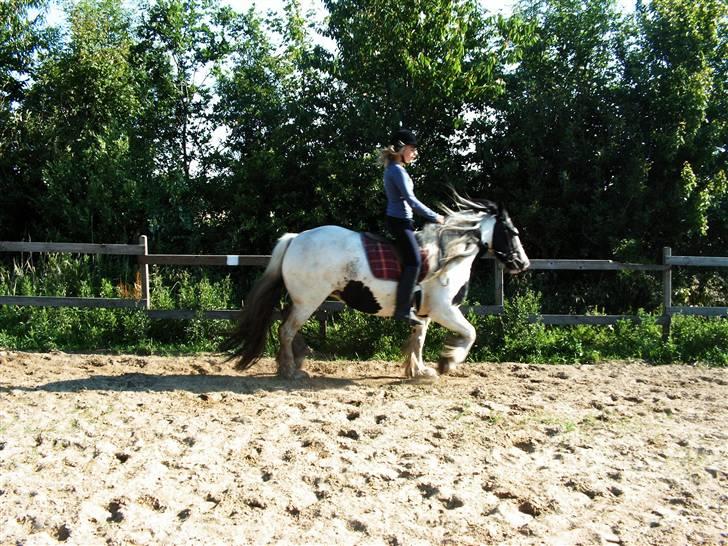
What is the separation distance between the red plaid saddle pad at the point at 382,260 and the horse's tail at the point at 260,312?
3.06ft

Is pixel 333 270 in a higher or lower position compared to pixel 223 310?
higher

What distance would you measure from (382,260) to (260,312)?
4.73 ft

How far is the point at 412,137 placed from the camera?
6676 millimetres

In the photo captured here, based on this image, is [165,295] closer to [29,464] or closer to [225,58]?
[29,464]

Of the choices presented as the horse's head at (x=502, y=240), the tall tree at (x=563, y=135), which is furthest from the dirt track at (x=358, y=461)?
the tall tree at (x=563, y=135)

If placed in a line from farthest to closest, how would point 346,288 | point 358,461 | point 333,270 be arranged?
point 346,288, point 333,270, point 358,461

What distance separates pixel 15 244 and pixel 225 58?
8.44 meters

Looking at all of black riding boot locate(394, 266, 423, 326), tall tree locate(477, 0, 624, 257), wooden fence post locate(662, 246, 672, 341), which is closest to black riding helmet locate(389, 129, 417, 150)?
black riding boot locate(394, 266, 423, 326)

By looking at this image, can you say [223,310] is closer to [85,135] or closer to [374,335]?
[374,335]

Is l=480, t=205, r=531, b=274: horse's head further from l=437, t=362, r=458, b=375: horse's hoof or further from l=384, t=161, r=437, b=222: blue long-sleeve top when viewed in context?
l=437, t=362, r=458, b=375: horse's hoof

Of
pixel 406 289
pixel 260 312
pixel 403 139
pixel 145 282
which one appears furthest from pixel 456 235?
pixel 145 282

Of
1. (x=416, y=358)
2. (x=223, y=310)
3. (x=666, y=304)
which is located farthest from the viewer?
(x=666, y=304)

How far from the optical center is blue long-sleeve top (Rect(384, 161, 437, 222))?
261 inches

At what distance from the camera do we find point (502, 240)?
25.0 ft
